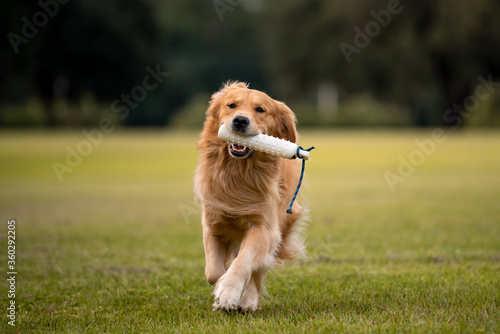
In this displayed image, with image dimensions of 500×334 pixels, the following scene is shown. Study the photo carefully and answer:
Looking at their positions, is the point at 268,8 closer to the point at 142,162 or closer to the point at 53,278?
the point at 142,162

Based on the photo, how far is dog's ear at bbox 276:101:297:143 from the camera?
16.7 ft

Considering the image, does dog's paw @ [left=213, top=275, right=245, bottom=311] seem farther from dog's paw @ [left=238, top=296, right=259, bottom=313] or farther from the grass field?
dog's paw @ [left=238, top=296, right=259, bottom=313]

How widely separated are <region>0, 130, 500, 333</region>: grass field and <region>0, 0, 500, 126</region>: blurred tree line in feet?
57.7

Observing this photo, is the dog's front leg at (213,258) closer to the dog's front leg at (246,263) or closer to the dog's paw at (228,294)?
the dog's front leg at (246,263)

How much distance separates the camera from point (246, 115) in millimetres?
4695

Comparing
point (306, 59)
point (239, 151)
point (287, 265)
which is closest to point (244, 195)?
point (239, 151)

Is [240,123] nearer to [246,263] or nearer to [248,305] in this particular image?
[246,263]

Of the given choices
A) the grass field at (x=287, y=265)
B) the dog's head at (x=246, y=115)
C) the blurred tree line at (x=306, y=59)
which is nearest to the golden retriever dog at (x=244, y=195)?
the dog's head at (x=246, y=115)

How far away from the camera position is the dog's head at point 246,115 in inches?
182

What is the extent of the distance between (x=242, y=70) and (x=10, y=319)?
60.4m

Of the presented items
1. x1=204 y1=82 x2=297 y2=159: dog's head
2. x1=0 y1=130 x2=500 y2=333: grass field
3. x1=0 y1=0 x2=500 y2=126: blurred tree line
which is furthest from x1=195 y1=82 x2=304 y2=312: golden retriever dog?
x1=0 y1=0 x2=500 y2=126: blurred tree line

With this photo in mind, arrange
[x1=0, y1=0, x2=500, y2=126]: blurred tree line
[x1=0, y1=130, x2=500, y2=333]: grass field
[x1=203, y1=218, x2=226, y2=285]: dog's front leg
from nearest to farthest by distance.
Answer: [x1=0, y1=130, x2=500, y2=333]: grass field < [x1=203, y1=218, x2=226, y2=285]: dog's front leg < [x1=0, y1=0, x2=500, y2=126]: blurred tree line

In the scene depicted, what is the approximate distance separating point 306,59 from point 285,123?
42.7 metres

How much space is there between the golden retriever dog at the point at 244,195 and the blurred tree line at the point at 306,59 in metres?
24.5
